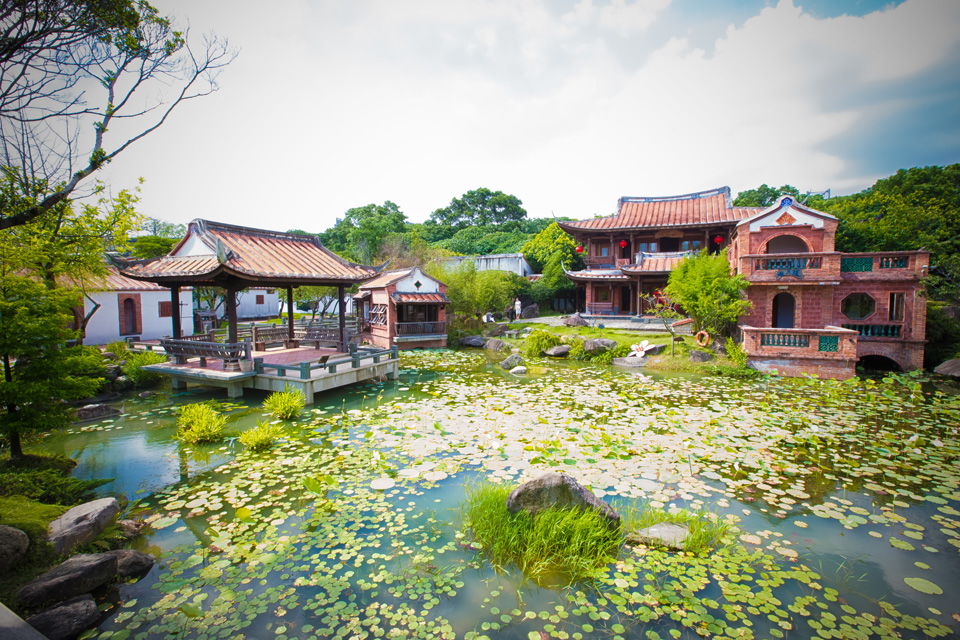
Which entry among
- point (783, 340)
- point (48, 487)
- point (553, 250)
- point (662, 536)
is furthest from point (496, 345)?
point (48, 487)

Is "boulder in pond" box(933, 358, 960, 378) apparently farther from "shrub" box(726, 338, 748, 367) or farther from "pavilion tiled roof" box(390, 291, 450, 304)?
"pavilion tiled roof" box(390, 291, 450, 304)

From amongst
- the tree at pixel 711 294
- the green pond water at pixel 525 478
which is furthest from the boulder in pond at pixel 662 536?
the tree at pixel 711 294

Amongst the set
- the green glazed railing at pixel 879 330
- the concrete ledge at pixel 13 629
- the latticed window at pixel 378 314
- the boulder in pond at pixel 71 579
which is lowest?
the boulder in pond at pixel 71 579

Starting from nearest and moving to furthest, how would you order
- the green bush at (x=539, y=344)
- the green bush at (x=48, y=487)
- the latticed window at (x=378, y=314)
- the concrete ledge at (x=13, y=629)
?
the concrete ledge at (x=13, y=629) → the green bush at (x=48, y=487) → the green bush at (x=539, y=344) → the latticed window at (x=378, y=314)

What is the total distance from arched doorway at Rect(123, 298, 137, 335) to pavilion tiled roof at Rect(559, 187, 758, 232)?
65.4 ft

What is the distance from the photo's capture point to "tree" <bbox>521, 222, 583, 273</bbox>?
2744cm

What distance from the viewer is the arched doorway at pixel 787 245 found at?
1652cm

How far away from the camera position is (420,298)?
1795cm

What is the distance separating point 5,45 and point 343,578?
5.64 meters

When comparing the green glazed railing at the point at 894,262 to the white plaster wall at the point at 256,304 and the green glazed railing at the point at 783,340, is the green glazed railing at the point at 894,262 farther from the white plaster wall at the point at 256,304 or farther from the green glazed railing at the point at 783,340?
the white plaster wall at the point at 256,304

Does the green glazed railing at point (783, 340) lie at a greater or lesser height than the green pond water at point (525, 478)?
greater

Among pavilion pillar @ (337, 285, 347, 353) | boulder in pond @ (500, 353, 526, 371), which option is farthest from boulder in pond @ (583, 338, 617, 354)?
pavilion pillar @ (337, 285, 347, 353)

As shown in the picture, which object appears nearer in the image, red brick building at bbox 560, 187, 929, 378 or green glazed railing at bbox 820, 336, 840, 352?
green glazed railing at bbox 820, 336, 840, 352

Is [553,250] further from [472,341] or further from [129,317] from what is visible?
[129,317]
